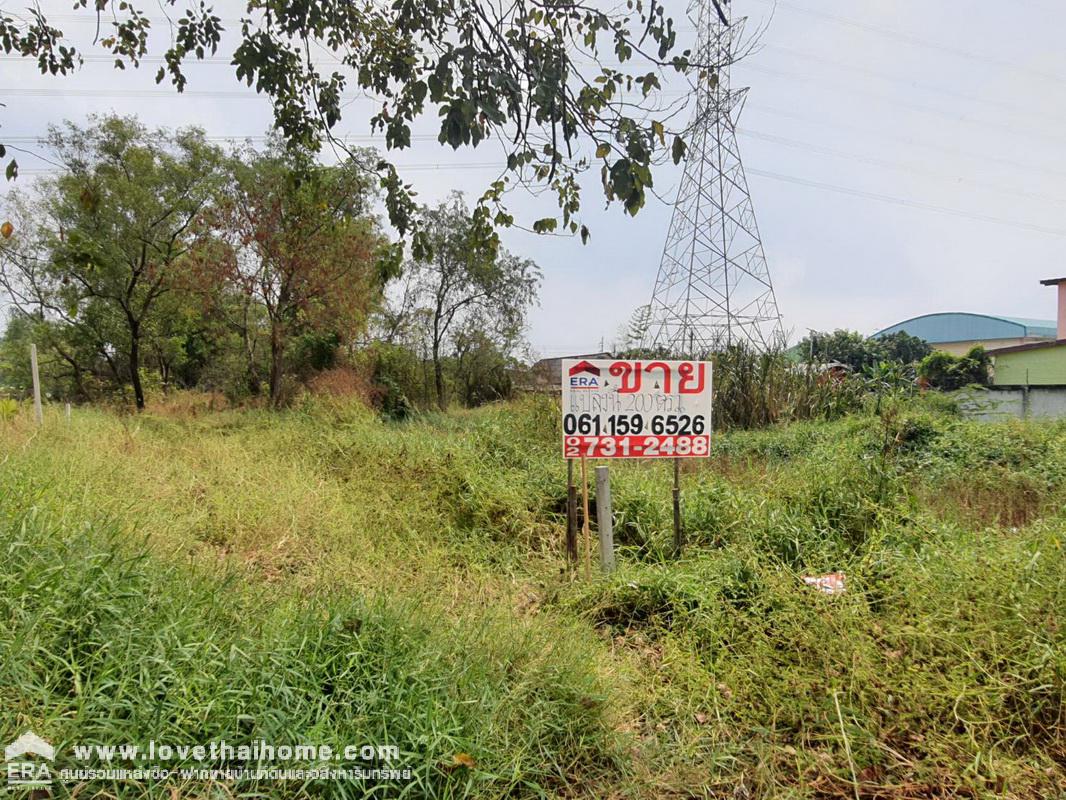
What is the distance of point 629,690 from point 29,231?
17.5m

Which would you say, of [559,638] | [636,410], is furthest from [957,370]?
[559,638]

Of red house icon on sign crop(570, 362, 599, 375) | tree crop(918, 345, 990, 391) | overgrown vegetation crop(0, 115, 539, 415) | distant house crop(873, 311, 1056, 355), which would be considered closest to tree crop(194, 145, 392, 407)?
overgrown vegetation crop(0, 115, 539, 415)

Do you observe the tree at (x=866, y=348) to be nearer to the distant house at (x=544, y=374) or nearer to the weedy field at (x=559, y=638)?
the distant house at (x=544, y=374)

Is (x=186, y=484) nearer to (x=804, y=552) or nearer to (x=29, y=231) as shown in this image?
(x=804, y=552)

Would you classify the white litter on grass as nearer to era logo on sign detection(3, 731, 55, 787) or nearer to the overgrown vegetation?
era logo on sign detection(3, 731, 55, 787)

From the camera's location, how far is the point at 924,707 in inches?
67.1

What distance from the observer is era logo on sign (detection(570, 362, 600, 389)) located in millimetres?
3111

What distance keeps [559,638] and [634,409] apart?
1504mm

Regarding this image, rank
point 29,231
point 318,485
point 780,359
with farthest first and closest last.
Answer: point 29,231, point 780,359, point 318,485

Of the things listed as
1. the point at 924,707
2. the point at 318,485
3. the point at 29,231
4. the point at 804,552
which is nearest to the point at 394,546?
the point at 318,485

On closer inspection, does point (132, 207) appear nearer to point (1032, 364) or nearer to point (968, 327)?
point (1032, 364)

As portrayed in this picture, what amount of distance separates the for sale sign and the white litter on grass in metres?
0.91

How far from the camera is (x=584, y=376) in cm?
312

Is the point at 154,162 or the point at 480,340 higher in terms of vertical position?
the point at 154,162
